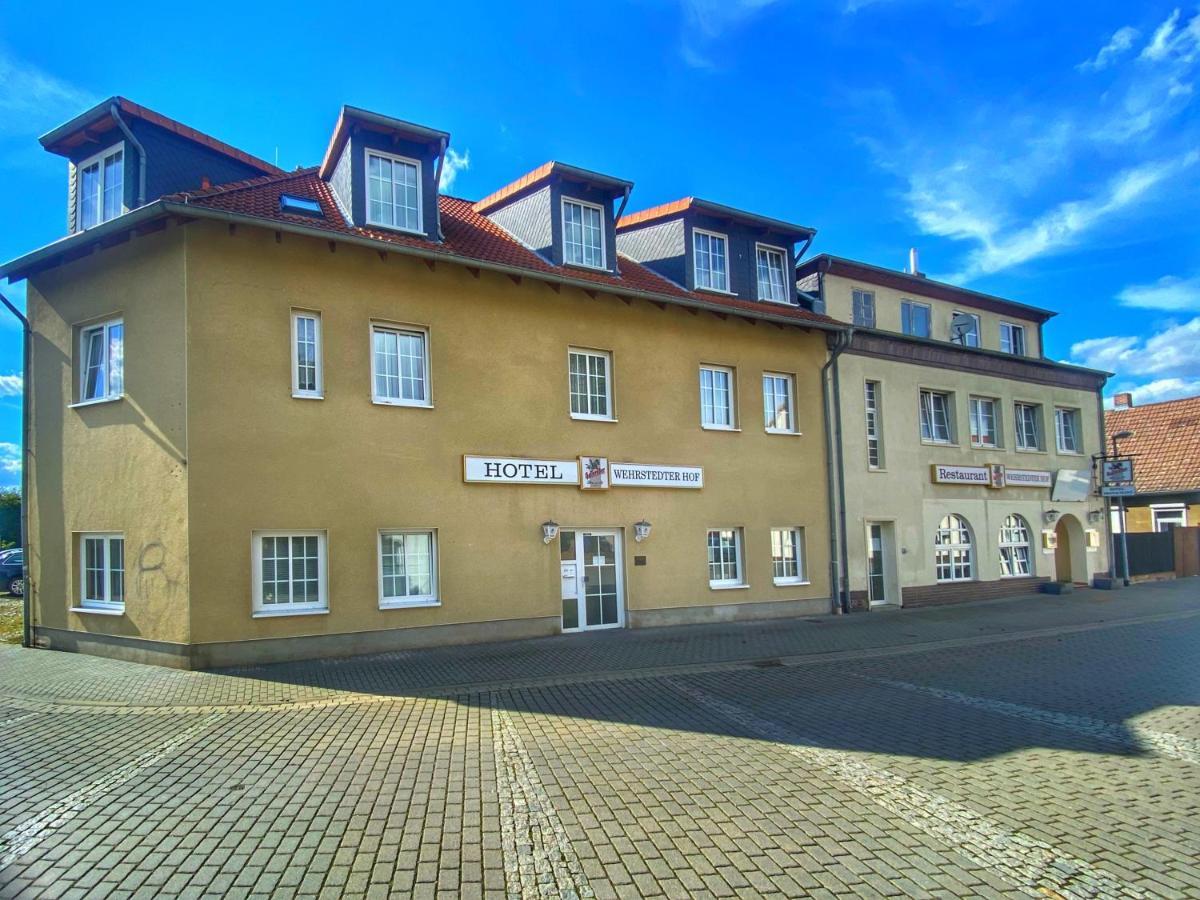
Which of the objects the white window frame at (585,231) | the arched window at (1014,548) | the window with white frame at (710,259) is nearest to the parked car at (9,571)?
the white window frame at (585,231)

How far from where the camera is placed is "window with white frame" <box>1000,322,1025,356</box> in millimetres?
24547

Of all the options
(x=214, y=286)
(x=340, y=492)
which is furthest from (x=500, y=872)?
(x=214, y=286)

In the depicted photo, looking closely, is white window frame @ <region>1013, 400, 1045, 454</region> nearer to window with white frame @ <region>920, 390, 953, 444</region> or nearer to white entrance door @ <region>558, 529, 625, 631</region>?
window with white frame @ <region>920, 390, 953, 444</region>

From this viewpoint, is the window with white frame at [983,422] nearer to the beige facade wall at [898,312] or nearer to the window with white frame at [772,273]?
the beige facade wall at [898,312]

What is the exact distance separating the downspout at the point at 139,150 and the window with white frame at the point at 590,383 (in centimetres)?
752

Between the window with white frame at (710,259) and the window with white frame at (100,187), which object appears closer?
the window with white frame at (100,187)

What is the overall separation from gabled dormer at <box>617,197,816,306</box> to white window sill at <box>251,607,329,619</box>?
1006 cm

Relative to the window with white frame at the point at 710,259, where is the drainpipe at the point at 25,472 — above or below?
below

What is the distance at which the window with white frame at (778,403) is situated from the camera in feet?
57.5

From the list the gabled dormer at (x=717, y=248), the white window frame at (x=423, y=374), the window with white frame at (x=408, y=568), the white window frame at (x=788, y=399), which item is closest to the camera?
the window with white frame at (x=408, y=568)

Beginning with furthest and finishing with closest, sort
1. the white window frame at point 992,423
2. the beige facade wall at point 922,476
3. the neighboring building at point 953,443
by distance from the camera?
1. the white window frame at point 992,423
2. the neighboring building at point 953,443
3. the beige facade wall at point 922,476

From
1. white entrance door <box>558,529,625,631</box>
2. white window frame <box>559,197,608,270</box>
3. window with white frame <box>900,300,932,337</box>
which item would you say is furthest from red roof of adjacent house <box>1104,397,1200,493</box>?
white window frame <box>559,197,608,270</box>

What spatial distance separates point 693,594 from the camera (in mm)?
15742

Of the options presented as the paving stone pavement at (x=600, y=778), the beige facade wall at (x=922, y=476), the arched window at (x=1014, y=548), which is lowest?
the paving stone pavement at (x=600, y=778)
